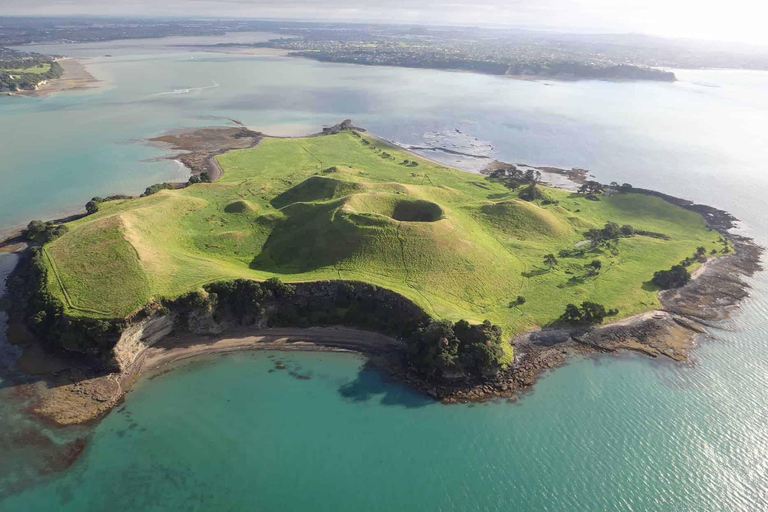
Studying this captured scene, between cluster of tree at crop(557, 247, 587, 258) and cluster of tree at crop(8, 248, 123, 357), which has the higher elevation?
cluster of tree at crop(557, 247, 587, 258)

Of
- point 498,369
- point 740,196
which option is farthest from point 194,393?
point 740,196

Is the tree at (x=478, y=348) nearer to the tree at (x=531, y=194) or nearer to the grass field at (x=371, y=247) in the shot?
the grass field at (x=371, y=247)

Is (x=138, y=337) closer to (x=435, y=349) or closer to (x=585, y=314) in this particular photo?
(x=435, y=349)

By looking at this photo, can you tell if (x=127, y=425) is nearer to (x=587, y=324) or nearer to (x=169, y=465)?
(x=169, y=465)

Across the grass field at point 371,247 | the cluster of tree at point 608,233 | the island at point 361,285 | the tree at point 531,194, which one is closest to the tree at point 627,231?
the cluster of tree at point 608,233

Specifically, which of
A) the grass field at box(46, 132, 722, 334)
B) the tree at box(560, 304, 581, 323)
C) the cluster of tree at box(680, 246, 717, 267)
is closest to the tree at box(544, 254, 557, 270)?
the grass field at box(46, 132, 722, 334)

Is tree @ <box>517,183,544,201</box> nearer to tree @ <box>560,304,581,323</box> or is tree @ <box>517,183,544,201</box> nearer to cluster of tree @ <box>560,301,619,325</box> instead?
cluster of tree @ <box>560,301,619,325</box>

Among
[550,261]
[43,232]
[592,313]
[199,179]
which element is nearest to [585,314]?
[592,313]
